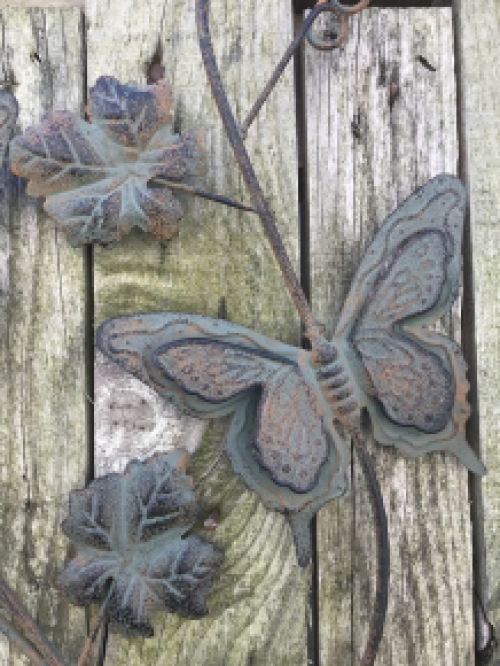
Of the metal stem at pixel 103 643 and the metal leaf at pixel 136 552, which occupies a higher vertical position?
the metal leaf at pixel 136 552

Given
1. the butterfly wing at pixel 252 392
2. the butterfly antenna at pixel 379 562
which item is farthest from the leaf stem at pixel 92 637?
the butterfly antenna at pixel 379 562

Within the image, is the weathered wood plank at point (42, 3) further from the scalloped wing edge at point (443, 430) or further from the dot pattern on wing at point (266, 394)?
the scalloped wing edge at point (443, 430)

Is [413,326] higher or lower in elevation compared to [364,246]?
lower

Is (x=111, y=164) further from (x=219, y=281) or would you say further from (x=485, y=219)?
(x=485, y=219)

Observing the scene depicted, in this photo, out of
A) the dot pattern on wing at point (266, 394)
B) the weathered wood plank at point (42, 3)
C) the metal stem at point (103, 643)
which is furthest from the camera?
the weathered wood plank at point (42, 3)

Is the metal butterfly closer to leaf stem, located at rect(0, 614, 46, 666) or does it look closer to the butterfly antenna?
the butterfly antenna

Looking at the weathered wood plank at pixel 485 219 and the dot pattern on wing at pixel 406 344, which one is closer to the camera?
the dot pattern on wing at pixel 406 344

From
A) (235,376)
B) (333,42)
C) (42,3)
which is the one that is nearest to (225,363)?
(235,376)

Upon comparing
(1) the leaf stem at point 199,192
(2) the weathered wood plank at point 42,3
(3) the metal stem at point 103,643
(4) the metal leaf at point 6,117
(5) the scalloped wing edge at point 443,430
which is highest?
(2) the weathered wood plank at point 42,3
